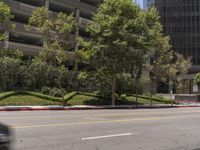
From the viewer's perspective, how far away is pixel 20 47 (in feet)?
203

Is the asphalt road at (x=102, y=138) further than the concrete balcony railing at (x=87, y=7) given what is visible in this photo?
No

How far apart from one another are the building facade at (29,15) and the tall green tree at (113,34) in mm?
11491

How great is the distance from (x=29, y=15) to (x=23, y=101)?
2822 cm

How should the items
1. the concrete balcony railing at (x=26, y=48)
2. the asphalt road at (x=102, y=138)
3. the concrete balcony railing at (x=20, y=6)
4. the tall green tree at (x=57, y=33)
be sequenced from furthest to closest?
the concrete balcony railing at (x=26, y=48) → the concrete balcony railing at (x=20, y=6) → the tall green tree at (x=57, y=33) → the asphalt road at (x=102, y=138)

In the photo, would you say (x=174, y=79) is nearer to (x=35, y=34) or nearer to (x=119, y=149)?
(x=35, y=34)

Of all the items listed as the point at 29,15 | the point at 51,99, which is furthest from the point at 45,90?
the point at 29,15

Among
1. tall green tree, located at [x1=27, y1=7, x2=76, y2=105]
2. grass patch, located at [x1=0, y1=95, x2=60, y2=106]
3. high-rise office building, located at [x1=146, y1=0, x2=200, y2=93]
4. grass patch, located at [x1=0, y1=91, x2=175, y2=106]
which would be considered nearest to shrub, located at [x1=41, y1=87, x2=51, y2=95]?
grass patch, located at [x1=0, y1=91, x2=175, y2=106]

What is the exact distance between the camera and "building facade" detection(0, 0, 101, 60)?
6119 cm

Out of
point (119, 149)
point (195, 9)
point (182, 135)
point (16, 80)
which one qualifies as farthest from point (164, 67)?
point (195, 9)

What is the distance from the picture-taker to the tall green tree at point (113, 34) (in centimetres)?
4234

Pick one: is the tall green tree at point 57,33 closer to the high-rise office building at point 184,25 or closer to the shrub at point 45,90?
the shrub at point 45,90

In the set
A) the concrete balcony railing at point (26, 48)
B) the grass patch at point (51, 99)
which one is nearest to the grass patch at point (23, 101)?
the grass patch at point (51, 99)

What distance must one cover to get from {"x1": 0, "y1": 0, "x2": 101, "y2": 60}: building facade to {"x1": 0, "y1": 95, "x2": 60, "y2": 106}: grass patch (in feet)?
54.6

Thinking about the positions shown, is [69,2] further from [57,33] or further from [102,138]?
[102,138]
